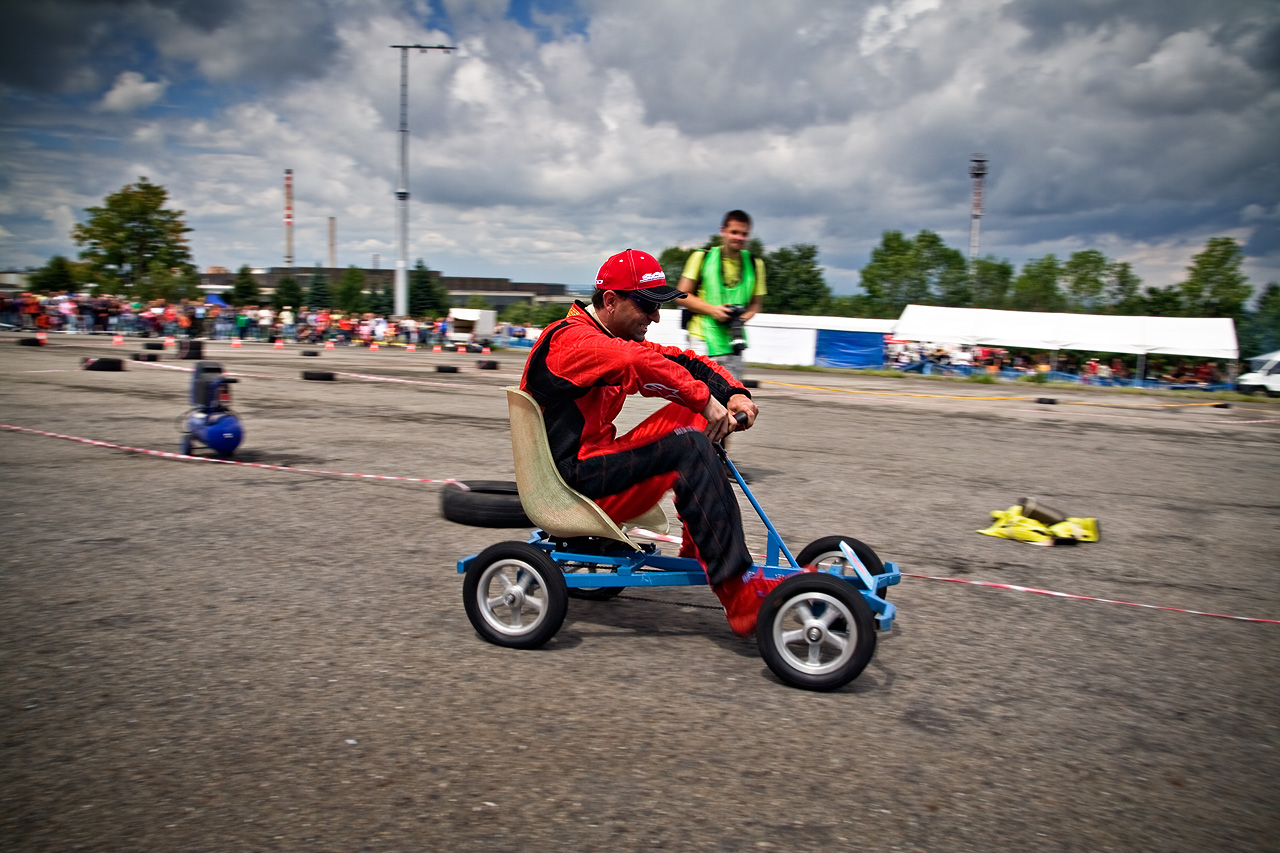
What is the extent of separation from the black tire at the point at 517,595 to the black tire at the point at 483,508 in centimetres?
190

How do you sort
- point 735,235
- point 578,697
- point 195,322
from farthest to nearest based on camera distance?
point 195,322 → point 735,235 → point 578,697

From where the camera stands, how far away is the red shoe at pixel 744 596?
10.6 ft

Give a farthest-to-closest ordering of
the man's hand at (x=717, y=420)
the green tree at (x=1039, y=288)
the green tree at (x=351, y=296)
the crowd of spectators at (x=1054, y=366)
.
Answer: the green tree at (x=351, y=296), the green tree at (x=1039, y=288), the crowd of spectators at (x=1054, y=366), the man's hand at (x=717, y=420)

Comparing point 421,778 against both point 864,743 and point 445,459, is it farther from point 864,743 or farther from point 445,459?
point 445,459

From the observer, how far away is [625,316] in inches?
137

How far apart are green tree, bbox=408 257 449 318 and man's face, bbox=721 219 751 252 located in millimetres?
68411

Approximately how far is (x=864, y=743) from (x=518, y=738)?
1.08 meters

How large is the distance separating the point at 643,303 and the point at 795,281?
97163mm

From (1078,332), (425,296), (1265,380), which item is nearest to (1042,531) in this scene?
(1265,380)

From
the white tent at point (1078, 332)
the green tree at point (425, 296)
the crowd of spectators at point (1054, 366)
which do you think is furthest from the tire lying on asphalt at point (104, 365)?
the green tree at point (425, 296)

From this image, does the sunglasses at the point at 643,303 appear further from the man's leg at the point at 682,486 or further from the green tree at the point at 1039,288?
the green tree at the point at 1039,288

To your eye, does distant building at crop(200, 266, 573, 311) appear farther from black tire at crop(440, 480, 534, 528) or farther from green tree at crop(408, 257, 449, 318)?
black tire at crop(440, 480, 534, 528)

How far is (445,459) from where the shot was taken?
803 cm

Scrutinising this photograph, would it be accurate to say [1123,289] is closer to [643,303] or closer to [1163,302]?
[1163,302]
